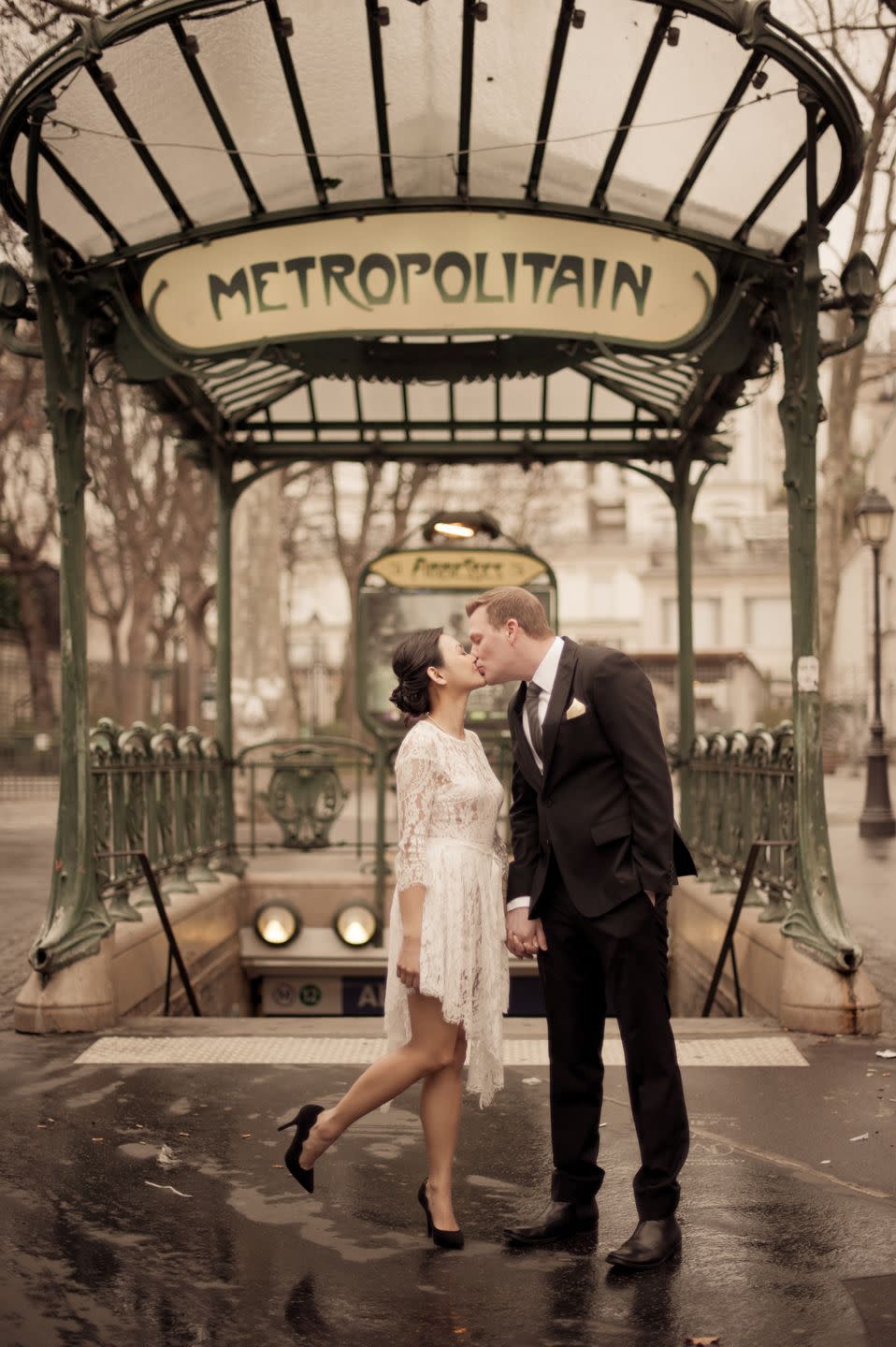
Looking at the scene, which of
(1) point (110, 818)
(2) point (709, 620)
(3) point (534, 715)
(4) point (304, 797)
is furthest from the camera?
(2) point (709, 620)

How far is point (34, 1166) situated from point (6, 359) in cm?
2692

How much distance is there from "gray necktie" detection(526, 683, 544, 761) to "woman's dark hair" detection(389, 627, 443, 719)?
0.29 m

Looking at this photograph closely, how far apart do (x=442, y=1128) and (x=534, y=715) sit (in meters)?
1.28

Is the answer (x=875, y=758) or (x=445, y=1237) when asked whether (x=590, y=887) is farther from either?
(x=875, y=758)

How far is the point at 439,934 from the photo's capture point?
4395 mm

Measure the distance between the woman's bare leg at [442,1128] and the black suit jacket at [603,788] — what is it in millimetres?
585

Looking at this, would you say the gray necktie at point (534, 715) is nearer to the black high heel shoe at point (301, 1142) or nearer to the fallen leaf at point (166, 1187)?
the black high heel shoe at point (301, 1142)

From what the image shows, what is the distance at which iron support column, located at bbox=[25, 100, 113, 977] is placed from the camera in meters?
7.45

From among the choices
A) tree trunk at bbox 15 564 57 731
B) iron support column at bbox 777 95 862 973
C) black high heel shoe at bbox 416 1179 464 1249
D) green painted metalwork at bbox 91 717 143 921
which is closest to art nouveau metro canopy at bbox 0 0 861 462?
iron support column at bbox 777 95 862 973

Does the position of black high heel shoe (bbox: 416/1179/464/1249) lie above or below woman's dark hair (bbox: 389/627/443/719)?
below

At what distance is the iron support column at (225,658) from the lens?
11.4m

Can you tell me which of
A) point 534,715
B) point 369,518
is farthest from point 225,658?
point 369,518

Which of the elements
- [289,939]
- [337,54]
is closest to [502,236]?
[337,54]

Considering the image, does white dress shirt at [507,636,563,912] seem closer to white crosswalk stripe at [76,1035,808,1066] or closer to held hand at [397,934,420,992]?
held hand at [397,934,420,992]
